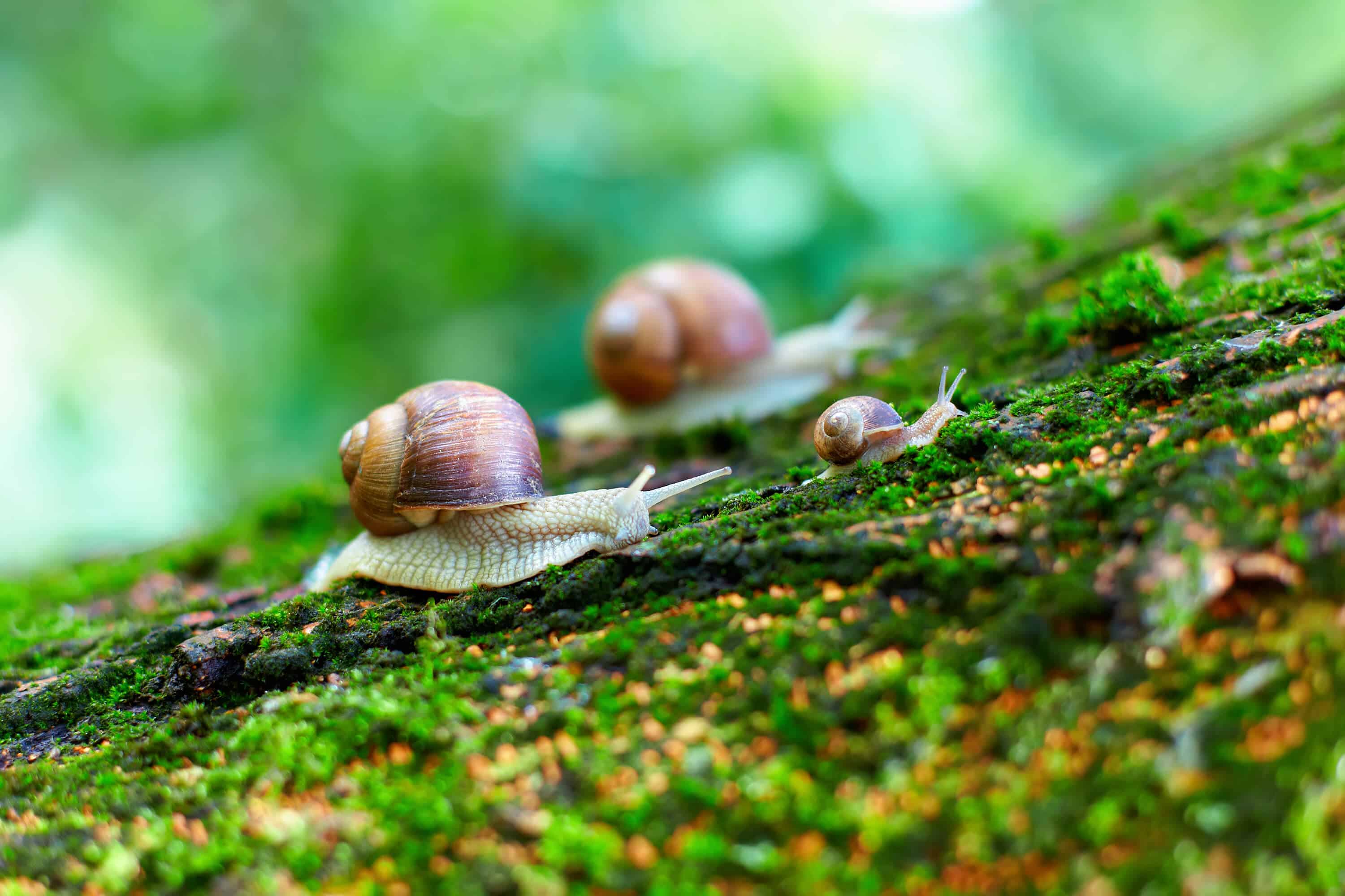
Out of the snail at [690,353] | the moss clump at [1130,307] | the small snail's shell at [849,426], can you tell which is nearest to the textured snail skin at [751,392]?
the snail at [690,353]

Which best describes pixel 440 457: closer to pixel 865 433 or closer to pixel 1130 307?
pixel 865 433

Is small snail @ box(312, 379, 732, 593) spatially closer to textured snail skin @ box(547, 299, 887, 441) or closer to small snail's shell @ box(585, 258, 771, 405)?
textured snail skin @ box(547, 299, 887, 441)

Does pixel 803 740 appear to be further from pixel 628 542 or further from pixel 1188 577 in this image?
pixel 628 542

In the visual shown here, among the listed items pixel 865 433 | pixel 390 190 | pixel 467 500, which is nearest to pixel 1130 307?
pixel 865 433

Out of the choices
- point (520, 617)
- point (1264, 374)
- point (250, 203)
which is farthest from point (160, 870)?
point (250, 203)

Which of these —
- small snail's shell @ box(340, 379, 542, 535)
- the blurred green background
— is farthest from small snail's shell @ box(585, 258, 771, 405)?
Answer: small snail's shell @ box(340, 379, 542, 535)

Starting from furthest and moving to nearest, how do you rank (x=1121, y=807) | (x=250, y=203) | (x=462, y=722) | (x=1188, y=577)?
(x=250, y=203)
(x=462, y=722)
(x=1188, y=577)
(x=1121, y=807)
